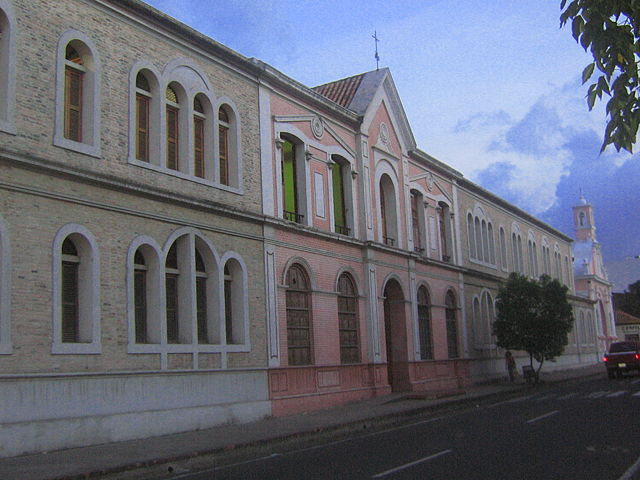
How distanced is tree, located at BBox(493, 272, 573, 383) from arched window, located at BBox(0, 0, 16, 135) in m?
25.4

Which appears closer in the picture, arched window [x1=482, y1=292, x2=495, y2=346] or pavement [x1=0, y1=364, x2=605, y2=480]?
pavement [x1=0, y1=364, x2=605, y2=480]

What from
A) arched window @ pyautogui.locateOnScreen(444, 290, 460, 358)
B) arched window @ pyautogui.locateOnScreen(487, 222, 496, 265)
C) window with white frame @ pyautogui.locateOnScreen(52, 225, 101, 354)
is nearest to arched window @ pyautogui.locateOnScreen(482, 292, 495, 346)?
arched window @ pyautogui.locateOnScreen(487, 222, 496, 265)

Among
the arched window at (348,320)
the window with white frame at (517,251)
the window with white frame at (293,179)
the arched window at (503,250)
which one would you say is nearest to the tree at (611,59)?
the window with white frame at (293,179)

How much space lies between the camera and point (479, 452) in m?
12.6

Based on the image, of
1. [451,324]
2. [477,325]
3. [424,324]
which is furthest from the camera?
[477,325]

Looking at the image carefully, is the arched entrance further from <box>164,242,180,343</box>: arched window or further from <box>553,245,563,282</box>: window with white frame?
<box>553,245,563,282</box>: window with white frame

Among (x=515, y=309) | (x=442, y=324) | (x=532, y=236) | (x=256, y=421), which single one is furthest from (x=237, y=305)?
(x=532, y=236)

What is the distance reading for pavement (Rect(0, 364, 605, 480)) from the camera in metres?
11.9

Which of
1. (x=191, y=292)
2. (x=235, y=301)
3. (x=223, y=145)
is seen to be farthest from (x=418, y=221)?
(x=191, y=292)

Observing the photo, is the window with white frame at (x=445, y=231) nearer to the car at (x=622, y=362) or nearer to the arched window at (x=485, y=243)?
the arched window at (x=485, y=243)

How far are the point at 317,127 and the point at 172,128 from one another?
687 cm

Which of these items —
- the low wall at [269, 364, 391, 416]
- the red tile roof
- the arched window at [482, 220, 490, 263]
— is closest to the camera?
the low wall at [269, 364, 391, 416]

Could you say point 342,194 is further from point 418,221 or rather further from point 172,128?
point 172,128

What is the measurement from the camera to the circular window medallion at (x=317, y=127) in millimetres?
24766
